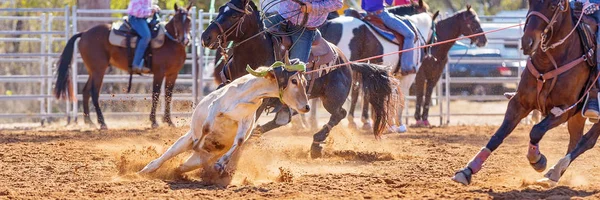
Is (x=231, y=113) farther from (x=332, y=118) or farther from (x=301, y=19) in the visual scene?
(x=332, y=118)

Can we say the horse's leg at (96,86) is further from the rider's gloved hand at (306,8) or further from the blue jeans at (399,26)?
the rider's gloved hand at (306,8)

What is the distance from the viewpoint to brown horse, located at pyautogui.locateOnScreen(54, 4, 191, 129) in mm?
13297

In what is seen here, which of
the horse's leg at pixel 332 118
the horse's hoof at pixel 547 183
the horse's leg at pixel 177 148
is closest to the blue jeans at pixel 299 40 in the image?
the horse's leg at pixel 332 118

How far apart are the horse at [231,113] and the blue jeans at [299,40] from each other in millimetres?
1615

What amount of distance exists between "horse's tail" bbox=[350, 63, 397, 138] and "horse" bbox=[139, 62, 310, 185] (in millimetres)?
2254

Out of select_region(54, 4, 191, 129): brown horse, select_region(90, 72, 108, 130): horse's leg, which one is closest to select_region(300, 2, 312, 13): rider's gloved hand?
select_region(54, 4, 191, 129): brown horse

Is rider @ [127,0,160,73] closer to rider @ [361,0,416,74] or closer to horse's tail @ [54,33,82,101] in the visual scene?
horse's tail @ [54,33,82,101]

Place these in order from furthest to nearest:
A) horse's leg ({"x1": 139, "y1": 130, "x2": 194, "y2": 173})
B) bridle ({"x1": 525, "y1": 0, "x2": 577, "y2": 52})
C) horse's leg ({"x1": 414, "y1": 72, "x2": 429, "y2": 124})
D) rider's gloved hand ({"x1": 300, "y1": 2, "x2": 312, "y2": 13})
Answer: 1. horse's leg ({"x1": 414, "y1": 72, "x2": 429, "y2": 124})
2. rider's gloved hand ({"x1": 300, "y1": 2, "x2": 312, "y2": 13})
3. horse's leg ({"x1": 139, "y1": 130, "x2": 194, "y2": 173})
4. bridle ({"x1": 525, "y1": 0, "x2": 577, "y2": 52})

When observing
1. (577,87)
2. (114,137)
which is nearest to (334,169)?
(577,87)

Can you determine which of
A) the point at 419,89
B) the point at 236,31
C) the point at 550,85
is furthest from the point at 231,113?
the point at 419,89

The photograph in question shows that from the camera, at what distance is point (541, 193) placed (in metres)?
6.04

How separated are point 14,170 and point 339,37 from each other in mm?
5201

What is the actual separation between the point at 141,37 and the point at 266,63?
564cm

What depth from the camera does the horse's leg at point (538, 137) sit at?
6324 millimetres
